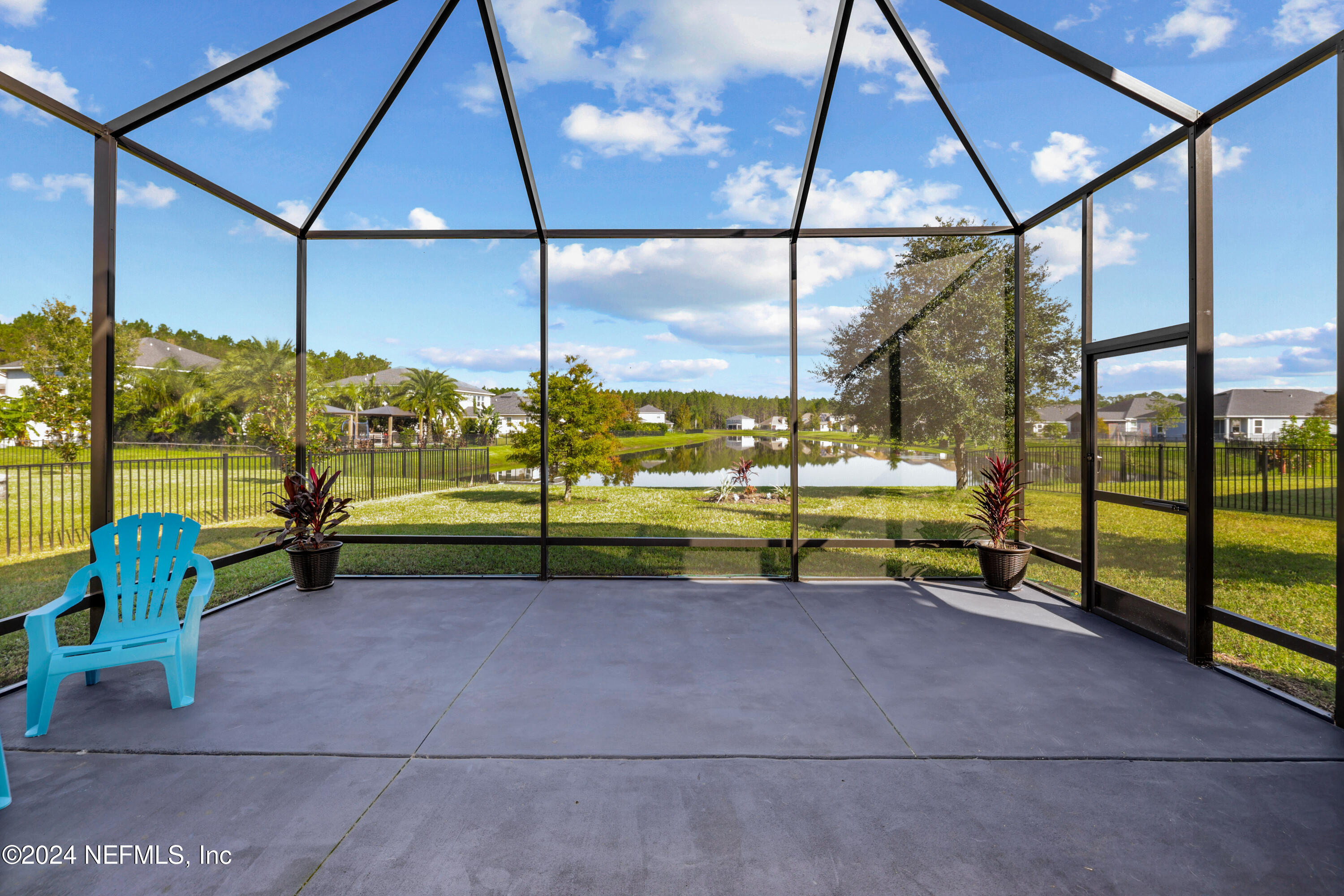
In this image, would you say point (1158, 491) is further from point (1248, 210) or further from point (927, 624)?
point (1248, 210)

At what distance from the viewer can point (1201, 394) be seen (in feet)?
11.9

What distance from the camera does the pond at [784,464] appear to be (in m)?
6.34

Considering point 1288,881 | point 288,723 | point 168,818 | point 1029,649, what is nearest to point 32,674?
point 288,723

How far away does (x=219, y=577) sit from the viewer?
6.63m

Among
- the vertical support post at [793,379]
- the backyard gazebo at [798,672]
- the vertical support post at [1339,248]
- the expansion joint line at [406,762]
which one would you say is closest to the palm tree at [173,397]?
the backyard gazebo at [798,672]

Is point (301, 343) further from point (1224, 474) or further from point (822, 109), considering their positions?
point (1224, 474)

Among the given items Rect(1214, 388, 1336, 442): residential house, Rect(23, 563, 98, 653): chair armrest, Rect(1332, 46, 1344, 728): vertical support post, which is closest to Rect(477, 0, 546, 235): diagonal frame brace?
Rect(23, 563, 98, 653): chair armrest

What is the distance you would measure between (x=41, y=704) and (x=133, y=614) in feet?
2.37

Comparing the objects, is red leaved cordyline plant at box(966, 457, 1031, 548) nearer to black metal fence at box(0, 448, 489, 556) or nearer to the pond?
the pond

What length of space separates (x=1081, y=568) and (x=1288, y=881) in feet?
11.3

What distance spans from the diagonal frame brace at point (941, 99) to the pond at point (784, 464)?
2.57m

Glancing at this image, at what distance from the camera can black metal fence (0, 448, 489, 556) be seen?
21.5 ft

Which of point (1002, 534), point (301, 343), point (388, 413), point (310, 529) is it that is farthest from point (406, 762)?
point (388, 413)

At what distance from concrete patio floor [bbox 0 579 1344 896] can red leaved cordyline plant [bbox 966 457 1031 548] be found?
1.38 m
